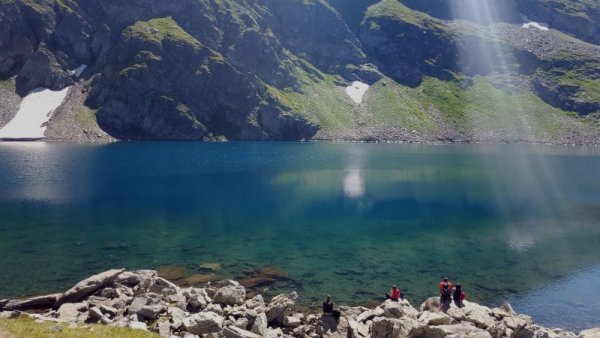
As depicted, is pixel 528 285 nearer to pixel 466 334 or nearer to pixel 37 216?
pixel 466 334

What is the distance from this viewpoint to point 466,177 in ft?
372

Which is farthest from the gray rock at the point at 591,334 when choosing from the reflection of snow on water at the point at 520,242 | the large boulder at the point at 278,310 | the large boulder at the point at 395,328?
the reflection of snow on water at the point at 520,242

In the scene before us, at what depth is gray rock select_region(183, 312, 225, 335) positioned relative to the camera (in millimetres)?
Answer: 26578

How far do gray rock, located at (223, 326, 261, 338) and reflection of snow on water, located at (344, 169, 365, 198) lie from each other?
60.5 m

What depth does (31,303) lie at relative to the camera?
104ft

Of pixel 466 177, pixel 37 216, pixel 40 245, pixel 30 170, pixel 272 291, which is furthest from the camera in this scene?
pixel 466 177

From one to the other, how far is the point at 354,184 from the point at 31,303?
74472 millimetres

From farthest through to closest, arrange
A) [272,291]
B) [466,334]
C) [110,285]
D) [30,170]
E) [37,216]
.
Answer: [30,170], [37,216], [272,291], [110,285], [466,334]

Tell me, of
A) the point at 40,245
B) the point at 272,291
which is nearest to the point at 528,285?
the point at 272,291

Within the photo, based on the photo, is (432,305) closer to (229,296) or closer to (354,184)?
(229,296)

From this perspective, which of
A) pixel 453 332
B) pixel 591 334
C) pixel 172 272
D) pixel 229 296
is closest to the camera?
pixel 453 332

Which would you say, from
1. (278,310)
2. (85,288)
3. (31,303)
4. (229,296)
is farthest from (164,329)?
(31,303)

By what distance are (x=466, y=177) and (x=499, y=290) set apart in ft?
252

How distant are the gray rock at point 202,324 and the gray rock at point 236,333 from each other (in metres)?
0.94
